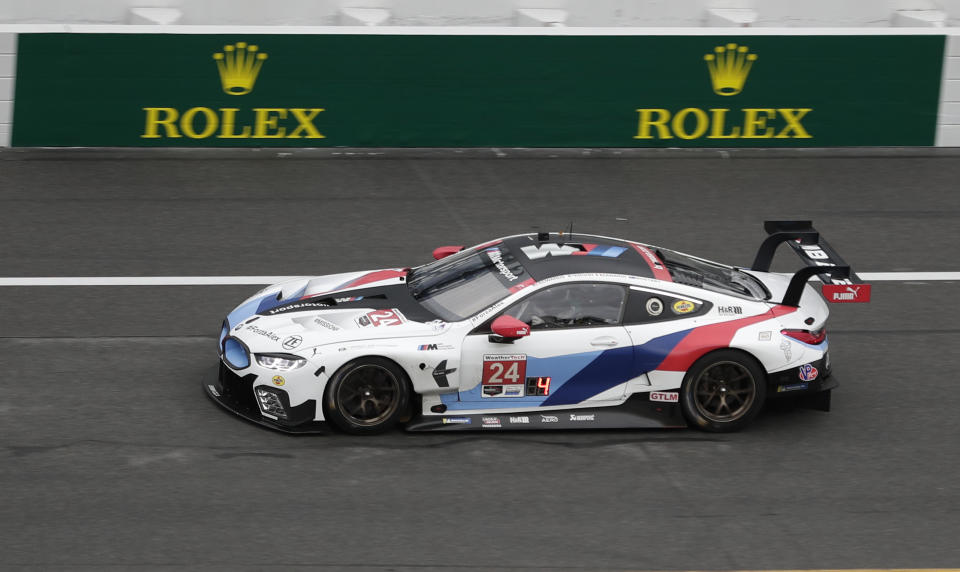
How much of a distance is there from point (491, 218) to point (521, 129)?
2.28 meters

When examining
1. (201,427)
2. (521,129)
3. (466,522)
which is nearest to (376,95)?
(521,129)

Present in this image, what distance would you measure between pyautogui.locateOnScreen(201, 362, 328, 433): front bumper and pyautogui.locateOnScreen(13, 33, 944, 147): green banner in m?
6.96

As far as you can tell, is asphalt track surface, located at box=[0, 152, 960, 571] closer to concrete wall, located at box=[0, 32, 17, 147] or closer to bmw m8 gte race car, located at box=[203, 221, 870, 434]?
bmw m8 gte race car, located at box=[203, 221, 870, 434]

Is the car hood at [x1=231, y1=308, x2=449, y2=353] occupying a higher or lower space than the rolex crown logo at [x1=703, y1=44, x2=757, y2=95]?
lower

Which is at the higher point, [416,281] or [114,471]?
[416,281]

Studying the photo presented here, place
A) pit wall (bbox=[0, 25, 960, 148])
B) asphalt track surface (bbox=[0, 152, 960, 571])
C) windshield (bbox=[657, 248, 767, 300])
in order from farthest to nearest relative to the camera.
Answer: pit wall (bbox=[0, 25, 960, 148]) → windshield (bbox=[657, 248, 767, 300]) → asphalt track surface (bbox=[0, 152, 960, 571])

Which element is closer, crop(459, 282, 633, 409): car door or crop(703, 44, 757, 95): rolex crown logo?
crop(459, 282, 633, 409): car door

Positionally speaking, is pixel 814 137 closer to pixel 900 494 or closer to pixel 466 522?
pixel 900 494

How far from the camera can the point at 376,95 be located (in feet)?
49.8

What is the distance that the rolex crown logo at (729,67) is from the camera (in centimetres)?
1547

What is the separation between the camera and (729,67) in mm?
15484

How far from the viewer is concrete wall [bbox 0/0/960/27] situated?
1755cm

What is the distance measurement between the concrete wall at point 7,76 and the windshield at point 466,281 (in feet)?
25.0

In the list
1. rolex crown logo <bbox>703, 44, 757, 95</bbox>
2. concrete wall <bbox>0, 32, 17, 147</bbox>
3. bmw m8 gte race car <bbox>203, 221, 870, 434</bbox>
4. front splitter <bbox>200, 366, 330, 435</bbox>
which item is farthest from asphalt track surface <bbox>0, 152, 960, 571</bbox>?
rolex crown logo <bbox>703, 44, 757, 95</bbox>
